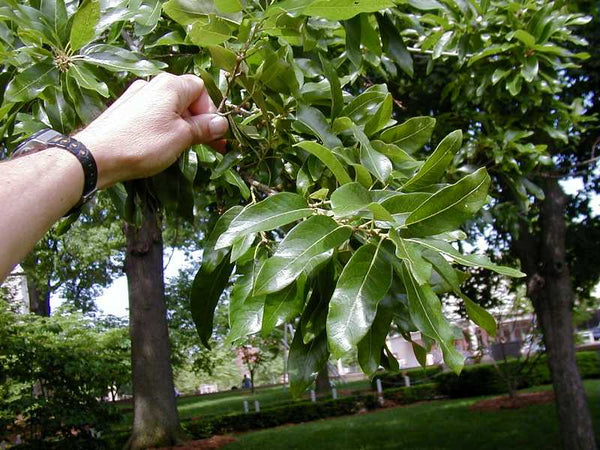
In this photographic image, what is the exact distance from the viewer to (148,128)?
143 centimetres

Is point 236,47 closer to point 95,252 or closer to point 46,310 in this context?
point 95,252

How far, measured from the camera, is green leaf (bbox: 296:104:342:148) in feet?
5.04

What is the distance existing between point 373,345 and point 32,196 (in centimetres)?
74

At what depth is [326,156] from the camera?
4.19ft

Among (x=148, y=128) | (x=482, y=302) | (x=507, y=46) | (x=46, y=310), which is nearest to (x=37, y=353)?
(x=482, y=302)

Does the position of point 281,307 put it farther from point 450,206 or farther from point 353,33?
point 353,33

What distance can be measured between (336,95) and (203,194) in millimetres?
1241

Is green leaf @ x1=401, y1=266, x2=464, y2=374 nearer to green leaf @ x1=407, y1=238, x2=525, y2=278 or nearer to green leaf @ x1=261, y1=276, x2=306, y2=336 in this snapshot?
green leaf @ x1=407, y1=238, x2=525, y2=278

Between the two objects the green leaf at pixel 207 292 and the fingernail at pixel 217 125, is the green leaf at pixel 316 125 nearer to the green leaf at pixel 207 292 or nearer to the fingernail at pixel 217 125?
the fingernail at pixel 217 125

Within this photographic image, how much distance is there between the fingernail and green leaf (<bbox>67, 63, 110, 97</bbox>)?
313mm

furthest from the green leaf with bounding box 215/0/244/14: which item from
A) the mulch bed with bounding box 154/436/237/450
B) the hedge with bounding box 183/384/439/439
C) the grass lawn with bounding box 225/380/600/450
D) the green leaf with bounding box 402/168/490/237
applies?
the hedge with bounding box 183/384/439/439

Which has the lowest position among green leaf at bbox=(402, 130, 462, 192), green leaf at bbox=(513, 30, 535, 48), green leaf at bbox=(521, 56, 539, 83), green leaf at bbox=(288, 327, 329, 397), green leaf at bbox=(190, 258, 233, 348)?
green leaf at bbox=(288, 327, 329, 397)

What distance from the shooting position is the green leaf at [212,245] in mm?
1587

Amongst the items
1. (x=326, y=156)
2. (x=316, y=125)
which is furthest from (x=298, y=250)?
(x=316, y=125)
